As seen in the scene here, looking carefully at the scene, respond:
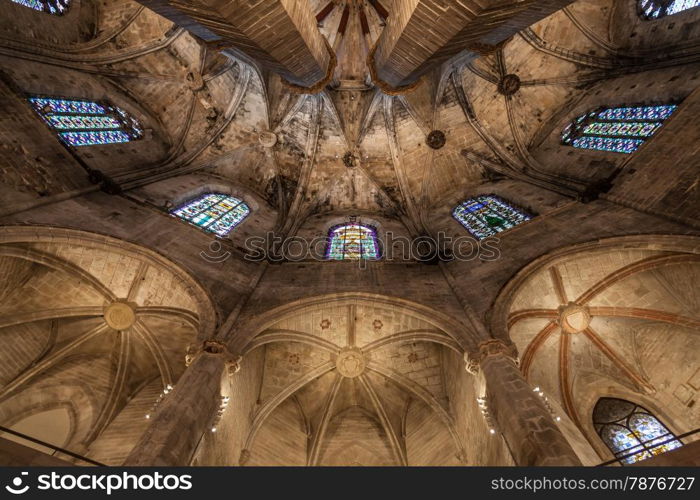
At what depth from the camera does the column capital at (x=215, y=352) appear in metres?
7.08

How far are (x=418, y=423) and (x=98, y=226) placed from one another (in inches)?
367

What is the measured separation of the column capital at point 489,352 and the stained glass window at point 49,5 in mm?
15393

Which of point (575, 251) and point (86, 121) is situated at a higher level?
point (86, 121)

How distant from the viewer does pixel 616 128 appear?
11.4m

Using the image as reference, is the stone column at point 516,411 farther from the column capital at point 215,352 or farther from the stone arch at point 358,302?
the column capital at point 215,352

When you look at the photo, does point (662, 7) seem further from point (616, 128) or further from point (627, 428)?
point (627, 428)

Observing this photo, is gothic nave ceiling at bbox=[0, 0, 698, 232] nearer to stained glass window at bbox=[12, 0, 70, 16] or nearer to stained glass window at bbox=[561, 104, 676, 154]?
stained glass window at bbox=[12, 0, 70, 16]

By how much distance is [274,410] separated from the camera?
35.4 ft

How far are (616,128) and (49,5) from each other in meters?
17.8

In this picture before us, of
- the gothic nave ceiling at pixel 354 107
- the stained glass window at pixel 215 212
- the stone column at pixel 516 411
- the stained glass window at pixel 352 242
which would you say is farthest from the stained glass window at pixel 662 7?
the stained glass window at pixel 215 212

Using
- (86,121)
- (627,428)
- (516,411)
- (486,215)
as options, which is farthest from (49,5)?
(627,428)

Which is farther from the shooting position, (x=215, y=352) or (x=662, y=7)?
(x=662, y=7)
